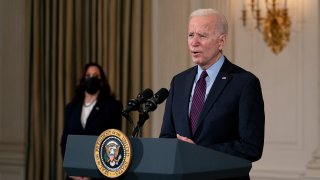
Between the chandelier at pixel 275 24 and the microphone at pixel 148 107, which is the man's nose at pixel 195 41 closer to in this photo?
the microphone at pixel 148 107

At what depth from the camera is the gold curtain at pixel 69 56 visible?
21.4ft

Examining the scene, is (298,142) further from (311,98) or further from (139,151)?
(139,151)

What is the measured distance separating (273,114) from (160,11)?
4.98ft

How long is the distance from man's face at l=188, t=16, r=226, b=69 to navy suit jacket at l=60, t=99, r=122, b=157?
2.87 meters

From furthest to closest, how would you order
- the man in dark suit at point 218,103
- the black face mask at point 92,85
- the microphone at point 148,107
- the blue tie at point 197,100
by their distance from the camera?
1. the black face mask at point 92,85
2. the blue tie at point 197,100
3. the man in dark suit at point 218,103
4. the microphone at point 148,107

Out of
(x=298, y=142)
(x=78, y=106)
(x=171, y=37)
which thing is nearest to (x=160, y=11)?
(x=171, y=37)

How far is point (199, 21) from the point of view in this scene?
2717 millimetres

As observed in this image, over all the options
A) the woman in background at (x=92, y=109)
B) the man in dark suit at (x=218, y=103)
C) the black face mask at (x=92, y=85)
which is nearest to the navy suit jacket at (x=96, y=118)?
the woman in background at (x=92, y=109)

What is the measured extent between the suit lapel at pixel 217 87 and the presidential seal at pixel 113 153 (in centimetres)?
46

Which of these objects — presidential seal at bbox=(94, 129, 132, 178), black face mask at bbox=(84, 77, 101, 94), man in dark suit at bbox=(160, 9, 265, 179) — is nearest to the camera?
presidential seal at bbox=(94, 129, 132, 178)

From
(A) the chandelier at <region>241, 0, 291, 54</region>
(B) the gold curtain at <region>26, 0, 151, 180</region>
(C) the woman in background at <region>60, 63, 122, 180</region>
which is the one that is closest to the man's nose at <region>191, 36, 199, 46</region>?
(C) the woman in background at <region>60, 63, 122, 180</region>

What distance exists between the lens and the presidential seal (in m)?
2.36

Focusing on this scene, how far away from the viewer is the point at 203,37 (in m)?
2.72

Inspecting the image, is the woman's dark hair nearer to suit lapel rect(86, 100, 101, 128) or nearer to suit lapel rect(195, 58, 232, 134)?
suit lapel rect(86, 100, 101, 128)
